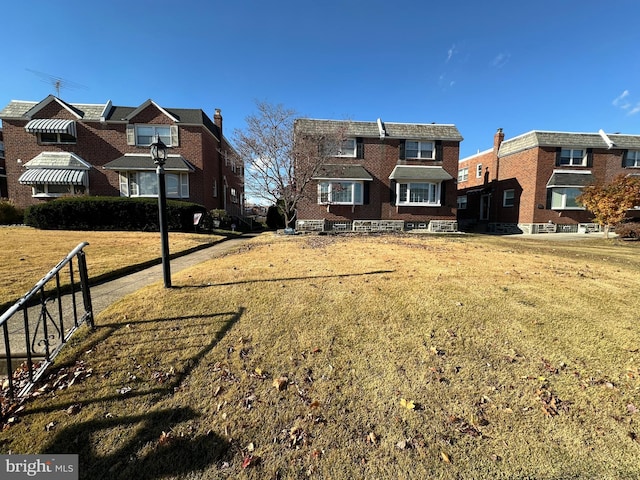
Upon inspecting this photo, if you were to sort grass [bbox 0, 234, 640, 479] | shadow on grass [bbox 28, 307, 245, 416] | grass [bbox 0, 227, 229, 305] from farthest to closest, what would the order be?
1. grass [bbox 0, 227, 229, 305]
2. shadow on grass [bbox 28, 307, 245, 416]
3. grass [bbox 0, 234, 640, 479]

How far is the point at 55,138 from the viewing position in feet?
69.5

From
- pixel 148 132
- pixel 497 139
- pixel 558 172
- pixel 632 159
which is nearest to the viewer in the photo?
pixel 148 132

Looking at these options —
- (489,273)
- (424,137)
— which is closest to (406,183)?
(424,137)

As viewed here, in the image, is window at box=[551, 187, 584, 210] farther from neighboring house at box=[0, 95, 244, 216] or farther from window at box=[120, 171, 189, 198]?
window at box=[120, 171, 189, 198]

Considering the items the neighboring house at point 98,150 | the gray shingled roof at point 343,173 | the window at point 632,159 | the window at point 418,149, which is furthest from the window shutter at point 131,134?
the window at point 632,159

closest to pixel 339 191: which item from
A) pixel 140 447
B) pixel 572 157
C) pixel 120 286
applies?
pixel 120 286

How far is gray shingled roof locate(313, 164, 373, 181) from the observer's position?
1983 centimetres

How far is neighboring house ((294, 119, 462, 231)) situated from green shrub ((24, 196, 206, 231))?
9.38 m

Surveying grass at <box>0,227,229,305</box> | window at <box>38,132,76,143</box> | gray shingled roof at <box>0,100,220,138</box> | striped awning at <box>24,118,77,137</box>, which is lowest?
grass at <box>0,227,229,305</box>

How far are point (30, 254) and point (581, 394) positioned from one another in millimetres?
12237

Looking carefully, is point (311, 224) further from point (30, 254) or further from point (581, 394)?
point (581, 394)

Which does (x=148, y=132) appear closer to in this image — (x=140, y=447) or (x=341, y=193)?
(x=341, y=193)

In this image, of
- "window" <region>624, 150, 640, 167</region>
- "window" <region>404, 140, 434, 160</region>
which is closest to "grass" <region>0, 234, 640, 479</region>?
"window" <region>404, 140, 434, 160</region>

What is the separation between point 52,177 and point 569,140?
126ft
